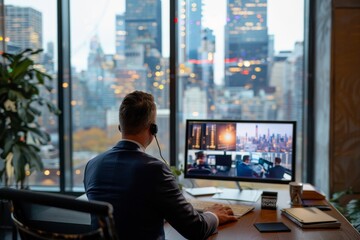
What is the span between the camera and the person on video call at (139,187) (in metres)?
1.51

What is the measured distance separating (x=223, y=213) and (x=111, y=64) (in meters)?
2.31

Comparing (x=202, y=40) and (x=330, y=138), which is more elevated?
(x=202, y=40)

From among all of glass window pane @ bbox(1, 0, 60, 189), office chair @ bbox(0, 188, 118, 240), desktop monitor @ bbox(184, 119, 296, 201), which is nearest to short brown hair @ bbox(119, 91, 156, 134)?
office chair @ bbox(0, 188, 118, 240)

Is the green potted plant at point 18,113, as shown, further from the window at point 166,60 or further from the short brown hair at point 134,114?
the short brown hair at point 134,114

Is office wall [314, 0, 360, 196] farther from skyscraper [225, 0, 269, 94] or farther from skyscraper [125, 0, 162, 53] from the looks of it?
skyscraper [125, 0, 162, 53]

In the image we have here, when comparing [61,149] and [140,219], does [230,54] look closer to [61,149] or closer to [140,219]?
[61,149]

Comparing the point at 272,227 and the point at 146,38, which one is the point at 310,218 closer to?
the point at 272,227

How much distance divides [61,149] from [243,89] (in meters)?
1.78

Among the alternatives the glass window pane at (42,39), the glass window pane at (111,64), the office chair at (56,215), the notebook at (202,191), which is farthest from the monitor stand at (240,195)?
the glass window pane at (42,39)

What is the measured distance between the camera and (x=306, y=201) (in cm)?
227

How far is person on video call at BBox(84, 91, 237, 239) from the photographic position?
1507 mm

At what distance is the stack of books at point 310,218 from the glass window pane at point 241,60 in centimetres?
169

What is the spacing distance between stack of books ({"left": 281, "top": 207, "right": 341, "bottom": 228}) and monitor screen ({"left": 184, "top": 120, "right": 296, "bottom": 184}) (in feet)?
0.83

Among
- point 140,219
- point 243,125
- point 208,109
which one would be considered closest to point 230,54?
point 208,109
